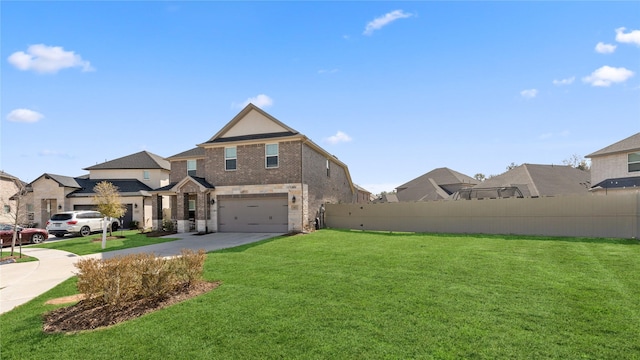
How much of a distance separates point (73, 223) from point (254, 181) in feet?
40.5

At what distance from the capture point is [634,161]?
20.8 metres

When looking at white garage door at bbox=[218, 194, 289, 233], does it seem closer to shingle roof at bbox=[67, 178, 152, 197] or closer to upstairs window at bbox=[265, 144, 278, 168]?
upstairs window at bbox=[265, 144, 278, 168]

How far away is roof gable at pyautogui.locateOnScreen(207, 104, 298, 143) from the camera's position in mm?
19547

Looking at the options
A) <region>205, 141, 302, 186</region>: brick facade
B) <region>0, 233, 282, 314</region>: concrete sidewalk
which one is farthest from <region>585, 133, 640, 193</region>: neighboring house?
<region>0, 233, 282, 314</region>: concrete sidewalk

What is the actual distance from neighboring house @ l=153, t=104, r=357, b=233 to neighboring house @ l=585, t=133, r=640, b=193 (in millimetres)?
19461

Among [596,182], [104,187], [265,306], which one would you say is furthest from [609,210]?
[104,187]

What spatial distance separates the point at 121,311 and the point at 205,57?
1115cm

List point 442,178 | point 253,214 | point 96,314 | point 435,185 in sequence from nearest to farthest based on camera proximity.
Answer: point 96,314
point 253,214
point 435,185
point 442,178

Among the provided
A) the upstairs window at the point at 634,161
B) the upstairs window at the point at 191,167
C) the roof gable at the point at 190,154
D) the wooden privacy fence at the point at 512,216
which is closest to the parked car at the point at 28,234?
the roof gable at the point at 190,154

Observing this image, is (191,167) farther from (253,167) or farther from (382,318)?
(382,318)

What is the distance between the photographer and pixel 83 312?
5.73m

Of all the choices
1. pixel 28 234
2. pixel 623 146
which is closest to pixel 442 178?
pixel 623 146

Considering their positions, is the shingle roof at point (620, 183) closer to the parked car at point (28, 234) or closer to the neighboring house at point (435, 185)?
the neighboring house at point (435, 185)

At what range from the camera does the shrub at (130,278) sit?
5.72 meters
